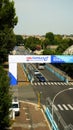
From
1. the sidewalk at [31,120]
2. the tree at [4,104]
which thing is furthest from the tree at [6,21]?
the tree at [4,104]

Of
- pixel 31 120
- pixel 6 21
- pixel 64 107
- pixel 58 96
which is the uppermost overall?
pixel 6 21

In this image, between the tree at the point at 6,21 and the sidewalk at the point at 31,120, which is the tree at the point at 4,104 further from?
the tree at the point at 6,21

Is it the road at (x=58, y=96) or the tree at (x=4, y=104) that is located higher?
the tree at (x=4, y=104)

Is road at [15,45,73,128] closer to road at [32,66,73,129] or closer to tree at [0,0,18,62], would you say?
road at [32,66,73,129]

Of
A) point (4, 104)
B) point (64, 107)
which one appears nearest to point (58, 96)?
point (64, 107)

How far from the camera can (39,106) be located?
165 ft

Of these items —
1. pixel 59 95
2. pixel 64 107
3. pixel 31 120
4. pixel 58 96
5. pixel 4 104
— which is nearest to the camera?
pixel 4 104

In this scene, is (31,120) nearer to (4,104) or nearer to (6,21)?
(4,104)

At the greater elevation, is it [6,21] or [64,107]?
[6,21]

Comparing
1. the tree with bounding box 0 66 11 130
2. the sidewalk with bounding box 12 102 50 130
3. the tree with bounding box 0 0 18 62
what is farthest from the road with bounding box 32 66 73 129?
the tree with bounding box 0 66 11 130

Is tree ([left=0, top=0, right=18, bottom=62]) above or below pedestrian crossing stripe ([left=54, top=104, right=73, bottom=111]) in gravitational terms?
above

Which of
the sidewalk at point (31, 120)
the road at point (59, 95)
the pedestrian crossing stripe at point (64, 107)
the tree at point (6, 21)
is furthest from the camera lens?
the tree at point (6, 21)

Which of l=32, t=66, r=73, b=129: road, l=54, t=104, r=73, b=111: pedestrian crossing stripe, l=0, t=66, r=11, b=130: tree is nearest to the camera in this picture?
l=0, t=66, r=11, b=130: tree

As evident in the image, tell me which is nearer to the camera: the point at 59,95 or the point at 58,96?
→ the point at 58,96
